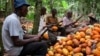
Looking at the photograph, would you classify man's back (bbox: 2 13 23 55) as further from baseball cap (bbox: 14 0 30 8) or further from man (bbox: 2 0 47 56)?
baseball cap (bbox: 14 0 30 8)

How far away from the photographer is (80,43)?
5.09 meters

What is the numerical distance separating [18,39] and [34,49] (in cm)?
36

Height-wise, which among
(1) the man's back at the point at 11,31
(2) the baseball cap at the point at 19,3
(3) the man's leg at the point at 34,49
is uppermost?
(2) the baseball cap at the point at 19,3

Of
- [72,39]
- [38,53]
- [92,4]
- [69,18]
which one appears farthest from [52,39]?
[92,4]

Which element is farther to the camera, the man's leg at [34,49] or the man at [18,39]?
the man's leg at [34,49]

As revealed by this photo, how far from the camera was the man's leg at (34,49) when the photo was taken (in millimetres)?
4730

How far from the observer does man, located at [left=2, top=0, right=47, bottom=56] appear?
14.8ft

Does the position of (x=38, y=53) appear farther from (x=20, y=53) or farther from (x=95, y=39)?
(x=95, y=39)

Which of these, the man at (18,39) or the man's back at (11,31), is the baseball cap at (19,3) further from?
the man's back at (11,31)

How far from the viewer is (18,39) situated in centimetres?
455

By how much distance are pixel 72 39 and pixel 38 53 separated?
2.61 feet

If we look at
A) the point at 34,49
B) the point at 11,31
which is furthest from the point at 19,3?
the point at 34,49

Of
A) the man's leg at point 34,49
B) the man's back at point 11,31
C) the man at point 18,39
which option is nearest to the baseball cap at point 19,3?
the man at point 18,39

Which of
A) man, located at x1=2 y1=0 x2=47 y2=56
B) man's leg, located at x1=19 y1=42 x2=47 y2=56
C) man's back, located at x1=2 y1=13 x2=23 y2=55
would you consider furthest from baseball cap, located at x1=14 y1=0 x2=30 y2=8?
man's leg, located at x1=19 y1=42 x2=47 y2=56
